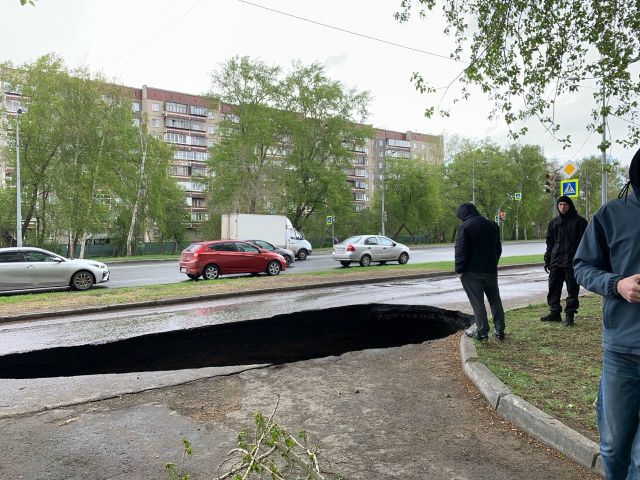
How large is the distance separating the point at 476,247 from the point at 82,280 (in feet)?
41.9

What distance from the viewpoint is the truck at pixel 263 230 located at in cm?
2964

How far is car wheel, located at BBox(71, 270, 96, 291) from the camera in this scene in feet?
48.2

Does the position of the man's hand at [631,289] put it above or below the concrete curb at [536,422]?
above

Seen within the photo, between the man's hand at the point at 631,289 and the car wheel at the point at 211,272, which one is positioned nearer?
the man's hand at the point at 631,289

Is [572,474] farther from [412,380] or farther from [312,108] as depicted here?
[312,108]

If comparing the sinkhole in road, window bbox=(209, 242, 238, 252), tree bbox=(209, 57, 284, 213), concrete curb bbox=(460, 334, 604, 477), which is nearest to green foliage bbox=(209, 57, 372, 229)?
tree bbox=(209, 57, 284, 213)

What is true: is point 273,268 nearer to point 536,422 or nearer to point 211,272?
point 211,272

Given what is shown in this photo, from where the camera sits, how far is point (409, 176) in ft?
200

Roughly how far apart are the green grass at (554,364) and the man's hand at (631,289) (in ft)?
5.69

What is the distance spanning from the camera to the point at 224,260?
17.5 meters

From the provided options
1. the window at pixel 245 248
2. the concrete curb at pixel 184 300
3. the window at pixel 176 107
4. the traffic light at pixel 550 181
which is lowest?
the concrete curb at pixel 184 300

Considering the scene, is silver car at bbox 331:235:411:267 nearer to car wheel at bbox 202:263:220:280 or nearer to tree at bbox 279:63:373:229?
car wheel at bbox 202:263:220:280

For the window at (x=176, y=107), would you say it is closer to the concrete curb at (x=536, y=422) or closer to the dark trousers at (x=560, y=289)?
the dark trousers at (x=560, y=289)

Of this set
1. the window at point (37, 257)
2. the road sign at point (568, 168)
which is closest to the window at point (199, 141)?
the window at point (37, 257)
